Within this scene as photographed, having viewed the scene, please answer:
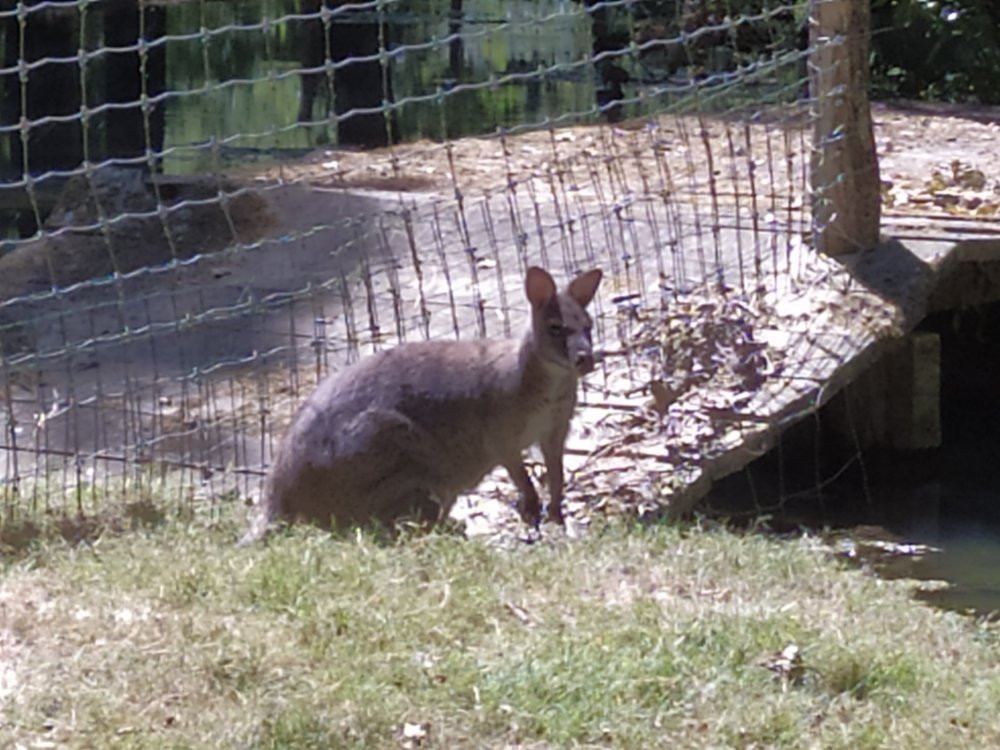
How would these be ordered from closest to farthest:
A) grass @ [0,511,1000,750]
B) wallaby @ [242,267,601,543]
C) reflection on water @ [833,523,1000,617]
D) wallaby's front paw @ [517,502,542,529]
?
grass @ [0,511,1000,750], wallaby @ [242,267,601,543], wallaby's front paw @ [517,502,542,529], reflection on water @ [833,523,1000,617]

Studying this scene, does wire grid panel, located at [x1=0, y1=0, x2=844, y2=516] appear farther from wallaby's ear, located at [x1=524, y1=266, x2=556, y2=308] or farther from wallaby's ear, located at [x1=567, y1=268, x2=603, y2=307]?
wallaby's ear, located at [x1=567, y1=268, x2=603, y2=307]

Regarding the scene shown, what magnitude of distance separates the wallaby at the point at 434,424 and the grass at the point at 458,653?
62 centimetres

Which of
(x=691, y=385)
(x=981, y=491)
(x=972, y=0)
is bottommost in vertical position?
(x=981, y=491)

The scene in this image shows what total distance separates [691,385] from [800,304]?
102 centimetres

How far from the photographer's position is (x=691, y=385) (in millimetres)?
8461

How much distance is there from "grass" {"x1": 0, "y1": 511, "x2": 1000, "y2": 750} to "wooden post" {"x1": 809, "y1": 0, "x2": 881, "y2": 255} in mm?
3850

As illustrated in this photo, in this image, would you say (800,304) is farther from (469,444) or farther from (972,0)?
(972,0)

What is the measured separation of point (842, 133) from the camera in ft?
31.0

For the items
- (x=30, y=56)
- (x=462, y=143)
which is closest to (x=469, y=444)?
(x=462, y=143)

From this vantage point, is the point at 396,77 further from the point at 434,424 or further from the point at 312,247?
the point at 434,424

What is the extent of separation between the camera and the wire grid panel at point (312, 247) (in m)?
7.63

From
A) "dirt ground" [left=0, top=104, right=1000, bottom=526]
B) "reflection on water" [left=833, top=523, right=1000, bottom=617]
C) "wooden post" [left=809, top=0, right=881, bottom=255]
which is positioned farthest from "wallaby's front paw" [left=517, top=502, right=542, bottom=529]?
"wooden post" [left=809, top=0, right=881, bottom=255]

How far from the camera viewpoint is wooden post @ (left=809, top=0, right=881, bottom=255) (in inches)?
365

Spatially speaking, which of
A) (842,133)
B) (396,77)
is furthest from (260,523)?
(396,77)
